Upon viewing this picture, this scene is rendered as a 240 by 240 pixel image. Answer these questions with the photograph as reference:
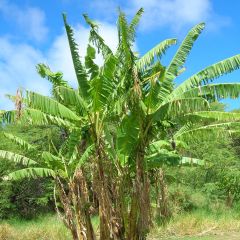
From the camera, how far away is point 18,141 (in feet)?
44.0

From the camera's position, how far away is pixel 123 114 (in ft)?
40.4

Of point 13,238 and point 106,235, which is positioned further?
point 13,238

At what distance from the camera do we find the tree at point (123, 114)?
10945 mm

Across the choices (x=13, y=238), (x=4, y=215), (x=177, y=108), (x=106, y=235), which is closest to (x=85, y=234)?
(x=106, y=235)

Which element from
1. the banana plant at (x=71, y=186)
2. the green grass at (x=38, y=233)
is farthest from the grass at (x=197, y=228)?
the banana plant at (x=71, y=186)

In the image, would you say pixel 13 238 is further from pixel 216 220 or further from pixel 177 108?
pixel 177 108

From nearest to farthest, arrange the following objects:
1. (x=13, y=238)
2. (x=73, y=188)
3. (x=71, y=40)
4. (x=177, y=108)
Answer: (x=177, y=108), (x=71, y=40), (x=73, y=188), (x=13, y=238)

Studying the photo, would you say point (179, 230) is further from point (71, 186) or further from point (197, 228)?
point (71, 186)

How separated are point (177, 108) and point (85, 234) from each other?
4.55m

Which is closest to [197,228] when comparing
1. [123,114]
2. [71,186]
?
[71,186]

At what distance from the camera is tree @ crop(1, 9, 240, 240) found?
10.9 metres

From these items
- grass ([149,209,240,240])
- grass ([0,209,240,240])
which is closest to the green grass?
grass ([0,209,240,240])

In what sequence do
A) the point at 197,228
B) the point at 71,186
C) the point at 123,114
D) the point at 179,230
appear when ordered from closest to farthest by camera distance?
the point at 123,114, the point at 71,186, the point at 179,230, the point at 197,228

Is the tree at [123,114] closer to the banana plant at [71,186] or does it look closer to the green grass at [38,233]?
the banana plant at [71,186]
